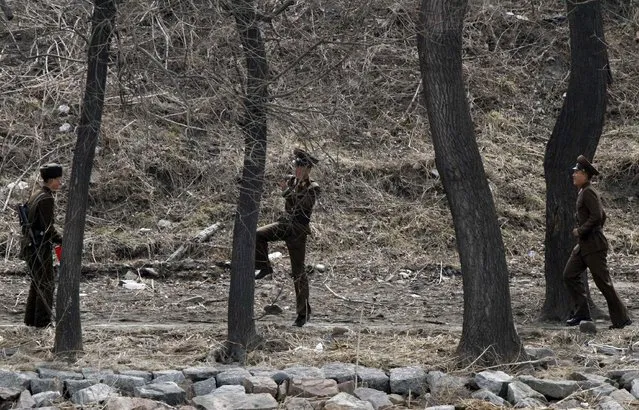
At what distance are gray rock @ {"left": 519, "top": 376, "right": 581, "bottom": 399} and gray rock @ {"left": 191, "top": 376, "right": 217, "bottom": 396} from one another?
2844 millimetres

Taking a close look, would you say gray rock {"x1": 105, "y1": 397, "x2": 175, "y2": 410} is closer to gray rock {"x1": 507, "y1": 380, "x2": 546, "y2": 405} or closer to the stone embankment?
the stone embankment

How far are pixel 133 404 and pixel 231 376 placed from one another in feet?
3.54

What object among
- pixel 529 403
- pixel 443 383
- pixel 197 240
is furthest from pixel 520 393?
pixel 197 240

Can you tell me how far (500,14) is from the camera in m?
24.1

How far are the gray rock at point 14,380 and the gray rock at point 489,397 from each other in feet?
12.9

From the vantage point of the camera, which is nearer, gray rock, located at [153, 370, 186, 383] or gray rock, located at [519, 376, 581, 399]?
gray rock, located at [153, 370, 186, 383]

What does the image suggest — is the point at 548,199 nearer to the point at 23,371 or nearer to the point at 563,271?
the point at 563,271

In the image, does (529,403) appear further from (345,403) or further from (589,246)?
(589,246)

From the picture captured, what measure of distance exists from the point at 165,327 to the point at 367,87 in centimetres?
912

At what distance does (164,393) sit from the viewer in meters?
10.0

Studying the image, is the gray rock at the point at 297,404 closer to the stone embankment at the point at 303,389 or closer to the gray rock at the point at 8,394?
the stone embankment at the point at 303,389

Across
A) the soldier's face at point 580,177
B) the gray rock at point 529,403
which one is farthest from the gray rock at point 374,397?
the soldier's face at point 580,177

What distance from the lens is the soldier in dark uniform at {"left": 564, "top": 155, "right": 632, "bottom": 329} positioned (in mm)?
13109

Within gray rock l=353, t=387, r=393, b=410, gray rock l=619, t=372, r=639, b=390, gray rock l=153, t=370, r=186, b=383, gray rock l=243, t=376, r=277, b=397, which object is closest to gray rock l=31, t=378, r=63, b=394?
gray rock l=153, t=370, r=186, b=383
